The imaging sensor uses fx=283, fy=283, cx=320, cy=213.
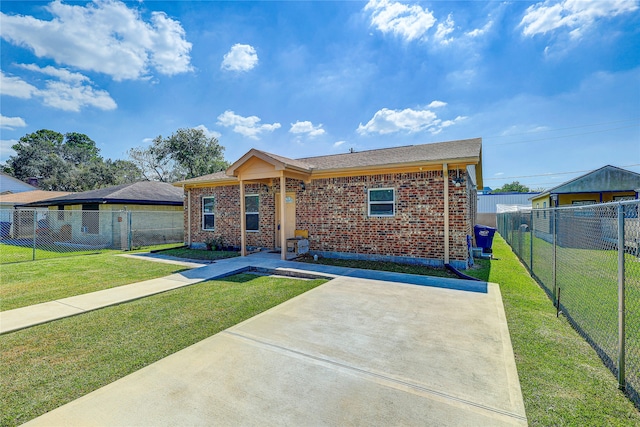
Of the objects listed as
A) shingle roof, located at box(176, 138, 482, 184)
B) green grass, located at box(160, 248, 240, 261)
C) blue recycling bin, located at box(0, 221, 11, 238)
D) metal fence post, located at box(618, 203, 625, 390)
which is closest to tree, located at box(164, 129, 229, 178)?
blue recycling bin, located at box(0, 221, 11, 238)

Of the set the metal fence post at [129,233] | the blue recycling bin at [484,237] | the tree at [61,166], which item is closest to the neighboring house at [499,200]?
the blue recycling bin at [484,237]

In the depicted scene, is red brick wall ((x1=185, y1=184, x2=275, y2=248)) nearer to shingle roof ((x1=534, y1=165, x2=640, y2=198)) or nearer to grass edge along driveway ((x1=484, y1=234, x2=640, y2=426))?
grass edge along driveway ((x1=484, y1=234, x2=640, y2=426))

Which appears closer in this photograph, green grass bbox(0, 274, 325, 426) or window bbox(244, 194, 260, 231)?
green grass bbox(0, 274, 325, 426)

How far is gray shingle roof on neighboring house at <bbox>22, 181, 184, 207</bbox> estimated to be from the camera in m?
14.5

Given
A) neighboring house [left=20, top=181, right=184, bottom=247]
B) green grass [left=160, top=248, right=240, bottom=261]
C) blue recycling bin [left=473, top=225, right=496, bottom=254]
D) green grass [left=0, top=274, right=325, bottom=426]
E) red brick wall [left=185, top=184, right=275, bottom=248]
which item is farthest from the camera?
neighboring house [left=20, top=181, right=184, bottom=247]

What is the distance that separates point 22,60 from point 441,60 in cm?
2147

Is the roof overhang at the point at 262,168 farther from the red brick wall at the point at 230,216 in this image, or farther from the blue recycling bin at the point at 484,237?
the blue recycling bin at the point at 484,237

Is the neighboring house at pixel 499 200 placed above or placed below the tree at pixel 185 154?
below

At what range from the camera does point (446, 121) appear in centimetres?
1861

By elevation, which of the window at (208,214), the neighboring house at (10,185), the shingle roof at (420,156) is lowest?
the window at (208,214)

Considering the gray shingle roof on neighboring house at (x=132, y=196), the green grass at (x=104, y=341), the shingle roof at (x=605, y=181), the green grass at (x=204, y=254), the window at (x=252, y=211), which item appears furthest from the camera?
the shingle roof at (x=605, y=181)

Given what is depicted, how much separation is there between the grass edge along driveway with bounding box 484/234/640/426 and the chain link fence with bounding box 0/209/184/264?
14.9 m

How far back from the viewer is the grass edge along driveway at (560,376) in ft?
7.50

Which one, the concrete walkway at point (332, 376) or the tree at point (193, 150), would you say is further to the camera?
the tree at point (193, 150)
